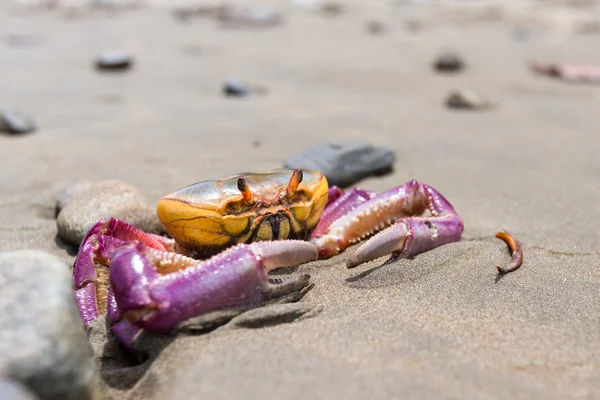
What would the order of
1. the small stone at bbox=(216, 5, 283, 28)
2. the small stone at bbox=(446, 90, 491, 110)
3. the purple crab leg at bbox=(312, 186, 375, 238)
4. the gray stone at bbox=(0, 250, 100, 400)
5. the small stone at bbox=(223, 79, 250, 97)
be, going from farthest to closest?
1. the small stone at bbox=(216, 5, 283, 28)
2. the small stone at bbox=(223, 79, 250, 97)
3. the small stone at bbox=(446, 90, 491, 110)
4. the purple crab leg at bbox=(312, 186, 375, 238)
5. the gray stone at bbox=(0, 250, 100, 400)

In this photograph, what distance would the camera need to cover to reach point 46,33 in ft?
32.4

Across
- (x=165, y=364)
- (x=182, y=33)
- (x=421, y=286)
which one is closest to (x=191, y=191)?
(x=165, y=364)

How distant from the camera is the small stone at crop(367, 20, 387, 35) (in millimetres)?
10634

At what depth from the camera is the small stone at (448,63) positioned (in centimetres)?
783

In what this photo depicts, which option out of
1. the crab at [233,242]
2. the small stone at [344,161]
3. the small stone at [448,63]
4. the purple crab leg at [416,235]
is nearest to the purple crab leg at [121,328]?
the crab at [233,242]

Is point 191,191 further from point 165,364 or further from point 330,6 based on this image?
point 330,6

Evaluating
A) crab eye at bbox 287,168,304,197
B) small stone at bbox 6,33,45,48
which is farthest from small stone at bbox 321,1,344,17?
crab eye at bbox 287,168,304,197

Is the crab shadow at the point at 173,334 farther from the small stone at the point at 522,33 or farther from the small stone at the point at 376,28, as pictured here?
the small stone at the point at 522,33

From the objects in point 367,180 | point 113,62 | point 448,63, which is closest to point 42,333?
point 367,180

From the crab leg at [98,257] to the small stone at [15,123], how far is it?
2828 millimetres

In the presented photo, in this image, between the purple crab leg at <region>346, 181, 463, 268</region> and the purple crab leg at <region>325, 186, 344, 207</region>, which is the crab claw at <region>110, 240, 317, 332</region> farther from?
the purple crab leg at <region>325, 186, 344, 207</region>

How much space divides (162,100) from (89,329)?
4.21 meters

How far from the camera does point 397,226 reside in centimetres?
279

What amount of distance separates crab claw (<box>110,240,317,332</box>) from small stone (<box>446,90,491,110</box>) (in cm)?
447
